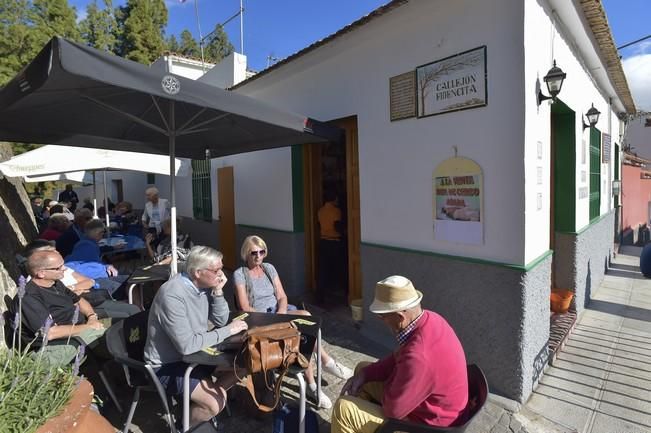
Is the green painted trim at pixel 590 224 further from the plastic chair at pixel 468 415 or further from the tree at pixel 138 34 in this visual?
the tree at pixel 138 34

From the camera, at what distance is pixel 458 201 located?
11.1ft

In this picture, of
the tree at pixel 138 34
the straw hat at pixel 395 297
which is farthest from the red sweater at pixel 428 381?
the tree at pixel 138 34

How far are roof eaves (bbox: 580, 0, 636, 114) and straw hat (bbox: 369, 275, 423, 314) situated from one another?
148 inches

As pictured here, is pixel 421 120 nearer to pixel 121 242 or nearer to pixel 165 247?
pixel 165 247

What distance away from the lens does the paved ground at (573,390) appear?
275 cm

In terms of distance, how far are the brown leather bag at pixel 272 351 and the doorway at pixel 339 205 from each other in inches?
101

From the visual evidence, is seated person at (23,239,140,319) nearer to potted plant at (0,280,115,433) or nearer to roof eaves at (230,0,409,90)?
potted plant at (0,280,115,433)

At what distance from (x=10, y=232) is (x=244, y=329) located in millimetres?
4732

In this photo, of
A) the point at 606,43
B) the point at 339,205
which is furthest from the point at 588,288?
the point at 339,205

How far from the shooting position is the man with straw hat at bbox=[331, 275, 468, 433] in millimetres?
1822

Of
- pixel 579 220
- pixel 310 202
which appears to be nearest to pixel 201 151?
pixel 310 202

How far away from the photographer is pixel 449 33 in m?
3.41

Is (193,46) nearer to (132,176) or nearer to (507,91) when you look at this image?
(132,176)

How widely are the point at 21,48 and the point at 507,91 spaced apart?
19022mm
